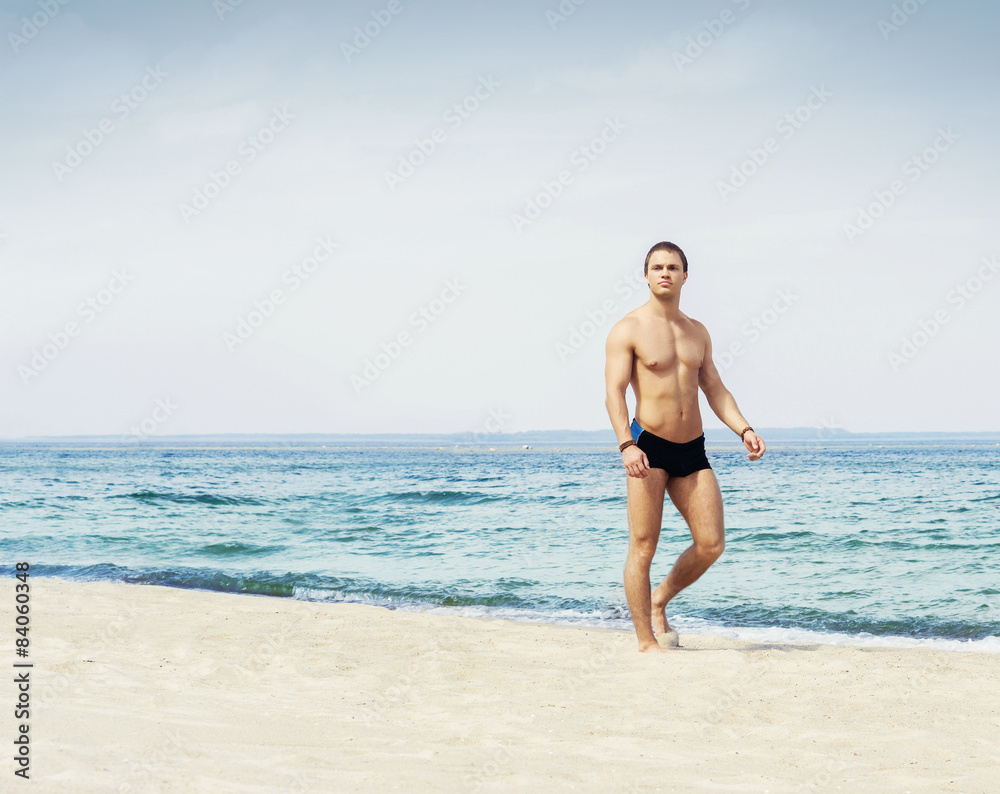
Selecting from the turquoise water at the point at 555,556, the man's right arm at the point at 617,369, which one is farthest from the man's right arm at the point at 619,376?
the turquoise water at the point at 555,556

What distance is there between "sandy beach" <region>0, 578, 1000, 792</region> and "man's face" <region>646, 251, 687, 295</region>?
6.89ft

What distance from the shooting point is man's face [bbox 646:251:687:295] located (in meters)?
4.83

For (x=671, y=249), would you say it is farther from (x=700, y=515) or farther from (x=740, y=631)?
(x=740, y=631)

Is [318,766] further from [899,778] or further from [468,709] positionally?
[899,778]

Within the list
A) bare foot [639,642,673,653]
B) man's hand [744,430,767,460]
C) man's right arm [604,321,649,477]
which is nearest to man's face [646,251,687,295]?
man's right arm [604,321,649,477]

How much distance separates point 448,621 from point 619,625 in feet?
→ 4.53

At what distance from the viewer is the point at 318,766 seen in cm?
284

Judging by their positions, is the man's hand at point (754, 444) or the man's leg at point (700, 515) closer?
the man's hand at point (754, 444)

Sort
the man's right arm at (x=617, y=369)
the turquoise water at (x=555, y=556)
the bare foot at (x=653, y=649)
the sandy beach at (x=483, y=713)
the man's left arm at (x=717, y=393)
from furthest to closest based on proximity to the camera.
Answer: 1. the turquoise water at (x=555, y=556)
2. the man's left arm at (x=717, y=393)
3. the bare foot at (x=653, y=649)
4. the man's right arm at (x=617, y=369)
5. the sandy beach at (x=483, y=713)

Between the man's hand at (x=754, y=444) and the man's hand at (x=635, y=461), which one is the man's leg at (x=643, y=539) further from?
the man's hand at (x=754, y=444)

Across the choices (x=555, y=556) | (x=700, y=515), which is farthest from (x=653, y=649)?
(x=555, y=556)

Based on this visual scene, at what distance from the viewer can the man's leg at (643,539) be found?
4777 millimetres

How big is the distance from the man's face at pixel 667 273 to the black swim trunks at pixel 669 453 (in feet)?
2.62

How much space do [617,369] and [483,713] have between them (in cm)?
207
